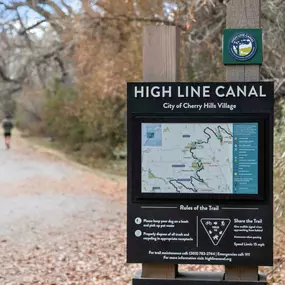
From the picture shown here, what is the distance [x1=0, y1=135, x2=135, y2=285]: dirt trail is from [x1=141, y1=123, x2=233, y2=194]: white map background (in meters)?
3.42

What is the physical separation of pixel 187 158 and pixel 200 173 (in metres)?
0.16

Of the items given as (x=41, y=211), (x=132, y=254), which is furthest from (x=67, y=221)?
(x=132, y=254)

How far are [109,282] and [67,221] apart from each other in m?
4.75

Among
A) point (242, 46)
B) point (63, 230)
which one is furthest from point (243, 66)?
point (63, 230)

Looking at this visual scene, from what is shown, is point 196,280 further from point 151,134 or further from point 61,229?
point 61,229

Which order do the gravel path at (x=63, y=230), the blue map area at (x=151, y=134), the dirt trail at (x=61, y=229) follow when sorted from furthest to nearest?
the dirt trail at (x=61, y=229) → the gravel path at (x=63, y=230) → the blue map area at (x=151, y=134)

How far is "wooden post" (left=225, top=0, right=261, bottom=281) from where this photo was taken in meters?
4.98

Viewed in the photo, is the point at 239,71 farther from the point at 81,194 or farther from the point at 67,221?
the point at 81,194

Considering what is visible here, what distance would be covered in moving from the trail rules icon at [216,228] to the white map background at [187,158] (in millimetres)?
242

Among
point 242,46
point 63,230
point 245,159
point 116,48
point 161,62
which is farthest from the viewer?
point 116,48

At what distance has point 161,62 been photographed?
5.14 m

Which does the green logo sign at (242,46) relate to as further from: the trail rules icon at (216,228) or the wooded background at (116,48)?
the wooded background at (116,48)

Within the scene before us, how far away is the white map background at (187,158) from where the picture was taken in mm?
4906

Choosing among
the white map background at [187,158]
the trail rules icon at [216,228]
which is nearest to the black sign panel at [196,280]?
the trail rules icon at [216,228]
